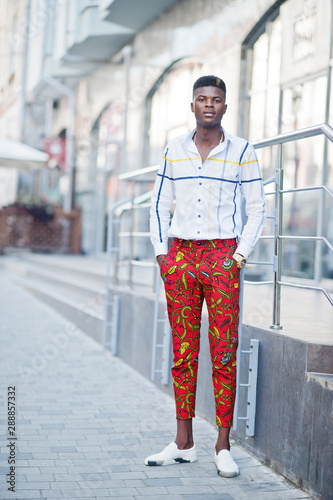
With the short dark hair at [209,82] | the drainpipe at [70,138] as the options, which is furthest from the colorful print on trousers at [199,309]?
→ the drainpipe at [70,138]

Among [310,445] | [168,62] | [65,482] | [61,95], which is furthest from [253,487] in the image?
[61,95]

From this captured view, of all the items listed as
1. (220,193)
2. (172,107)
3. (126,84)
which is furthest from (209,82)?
(126,84)

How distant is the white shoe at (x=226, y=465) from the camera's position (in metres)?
3.47

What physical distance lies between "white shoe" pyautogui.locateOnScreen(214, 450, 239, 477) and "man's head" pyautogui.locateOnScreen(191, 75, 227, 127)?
1680mm

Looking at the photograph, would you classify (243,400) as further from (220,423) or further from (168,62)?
(168,62)

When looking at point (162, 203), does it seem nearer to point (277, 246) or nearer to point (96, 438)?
point (277, 246)

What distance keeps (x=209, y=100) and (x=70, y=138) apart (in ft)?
47.9

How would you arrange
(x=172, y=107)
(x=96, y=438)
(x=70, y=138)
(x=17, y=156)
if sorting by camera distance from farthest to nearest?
1. (x=70, y=138)
2. (x=17, y=156)
3. (x=172, y=107)
4. (x=96, y=438)

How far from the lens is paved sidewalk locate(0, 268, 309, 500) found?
328cm

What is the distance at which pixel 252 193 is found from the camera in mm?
3398

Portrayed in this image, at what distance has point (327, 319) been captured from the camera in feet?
15.2

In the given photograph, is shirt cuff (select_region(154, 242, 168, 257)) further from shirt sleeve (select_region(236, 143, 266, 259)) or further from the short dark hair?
the short dark hair

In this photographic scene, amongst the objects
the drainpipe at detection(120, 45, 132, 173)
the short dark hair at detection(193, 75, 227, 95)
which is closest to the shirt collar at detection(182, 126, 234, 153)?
the short dark hair at detection(193, 75, 227, 95)

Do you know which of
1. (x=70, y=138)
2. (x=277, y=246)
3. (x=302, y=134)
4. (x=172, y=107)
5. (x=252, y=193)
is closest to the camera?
(x=252, y=193)
